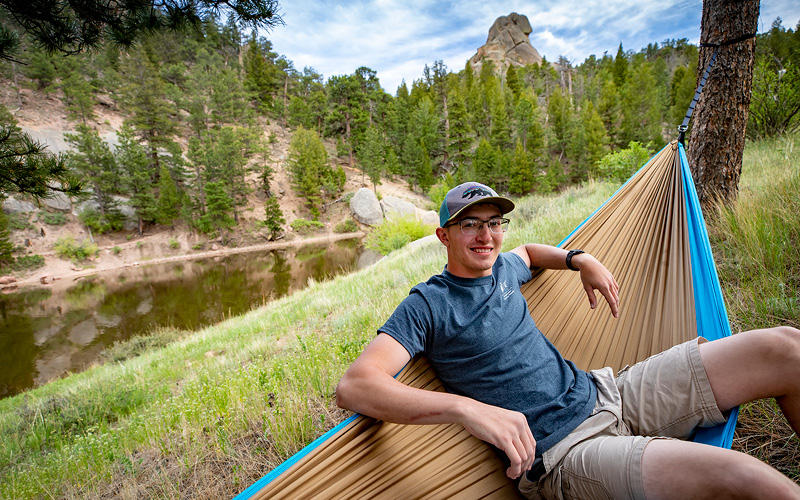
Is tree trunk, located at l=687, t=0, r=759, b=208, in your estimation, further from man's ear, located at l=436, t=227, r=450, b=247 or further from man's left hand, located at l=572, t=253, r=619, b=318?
man's ear, located at l=436, t=227, r=450, b=247

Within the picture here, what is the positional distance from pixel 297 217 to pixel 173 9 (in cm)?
2889

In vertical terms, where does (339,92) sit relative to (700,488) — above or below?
above

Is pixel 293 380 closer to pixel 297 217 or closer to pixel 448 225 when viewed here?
pixel 448 225

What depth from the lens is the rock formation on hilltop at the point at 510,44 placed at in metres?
59.5

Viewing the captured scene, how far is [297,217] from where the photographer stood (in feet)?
101

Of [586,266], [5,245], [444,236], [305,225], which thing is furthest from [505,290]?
[305,225]

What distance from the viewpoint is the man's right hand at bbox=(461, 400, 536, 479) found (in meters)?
0.81

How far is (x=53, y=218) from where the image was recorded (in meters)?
22.4

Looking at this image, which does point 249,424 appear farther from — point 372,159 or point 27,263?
point 372,159

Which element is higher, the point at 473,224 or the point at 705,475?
the point at 473,224

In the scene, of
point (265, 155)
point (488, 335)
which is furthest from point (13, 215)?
point (488, 335)

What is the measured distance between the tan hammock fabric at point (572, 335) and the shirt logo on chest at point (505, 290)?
1.12 ft

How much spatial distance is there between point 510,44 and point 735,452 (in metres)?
73.0

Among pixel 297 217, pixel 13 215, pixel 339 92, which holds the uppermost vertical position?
pixel 339 92
